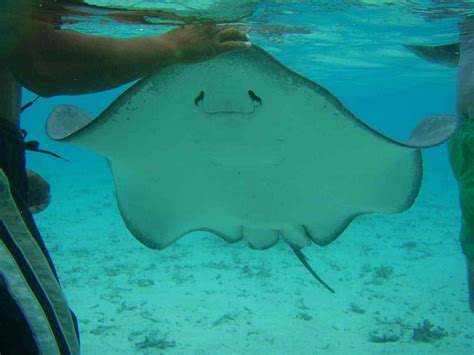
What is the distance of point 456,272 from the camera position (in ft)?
30.8

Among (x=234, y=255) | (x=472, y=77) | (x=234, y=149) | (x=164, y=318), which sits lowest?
(x=234, y=255)

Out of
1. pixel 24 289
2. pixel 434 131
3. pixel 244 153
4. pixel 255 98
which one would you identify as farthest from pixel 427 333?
pixel 24 289

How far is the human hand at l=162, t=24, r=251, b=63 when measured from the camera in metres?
2.45

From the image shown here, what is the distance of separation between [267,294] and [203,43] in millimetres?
6579

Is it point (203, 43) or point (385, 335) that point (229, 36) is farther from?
point (385, 335)

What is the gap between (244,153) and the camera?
137 inches

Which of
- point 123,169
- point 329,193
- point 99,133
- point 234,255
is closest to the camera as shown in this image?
point 99,133

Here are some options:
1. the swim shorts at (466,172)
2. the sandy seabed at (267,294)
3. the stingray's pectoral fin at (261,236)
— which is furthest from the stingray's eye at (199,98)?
the sandy seabed at (267,294)

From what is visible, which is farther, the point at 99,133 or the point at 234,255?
the point at 234,255

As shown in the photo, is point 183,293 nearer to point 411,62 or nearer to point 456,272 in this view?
point 456,272

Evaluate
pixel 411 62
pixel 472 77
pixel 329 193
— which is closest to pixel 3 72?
pixel 329 193

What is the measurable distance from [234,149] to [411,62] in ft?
62.6

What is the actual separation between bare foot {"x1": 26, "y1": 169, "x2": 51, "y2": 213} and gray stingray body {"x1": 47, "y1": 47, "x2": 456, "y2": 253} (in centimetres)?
35

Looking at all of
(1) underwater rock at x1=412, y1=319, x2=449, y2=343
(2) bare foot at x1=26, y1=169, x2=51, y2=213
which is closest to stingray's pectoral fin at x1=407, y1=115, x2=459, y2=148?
(2) bare foot at x1=26, y1=169, x2=51, y2=213
